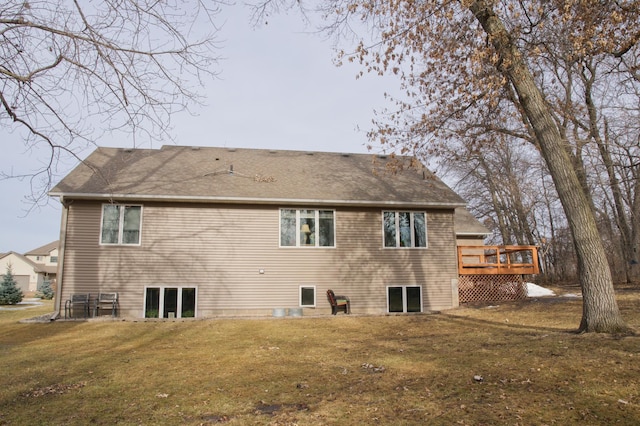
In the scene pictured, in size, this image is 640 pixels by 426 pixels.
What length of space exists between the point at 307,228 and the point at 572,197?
8538mm

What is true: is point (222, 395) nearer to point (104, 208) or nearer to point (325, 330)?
point (325, 330)

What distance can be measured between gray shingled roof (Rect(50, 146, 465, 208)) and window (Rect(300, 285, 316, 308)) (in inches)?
112

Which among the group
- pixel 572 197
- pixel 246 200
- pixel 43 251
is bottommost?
pixel 572 197

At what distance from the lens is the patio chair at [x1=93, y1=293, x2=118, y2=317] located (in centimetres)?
1332

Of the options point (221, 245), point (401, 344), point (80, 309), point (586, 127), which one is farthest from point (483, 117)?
point (80, 309)

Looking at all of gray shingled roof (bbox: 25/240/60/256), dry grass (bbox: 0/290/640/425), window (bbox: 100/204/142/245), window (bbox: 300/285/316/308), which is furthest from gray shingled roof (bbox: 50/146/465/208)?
gray shingled roof (bbox: 25/240/60/256)

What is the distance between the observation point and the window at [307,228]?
48.1ft

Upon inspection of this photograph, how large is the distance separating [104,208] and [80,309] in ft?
10.3

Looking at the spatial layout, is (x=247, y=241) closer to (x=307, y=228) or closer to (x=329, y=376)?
(x=307, y=228)

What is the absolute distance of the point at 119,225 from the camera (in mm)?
13852

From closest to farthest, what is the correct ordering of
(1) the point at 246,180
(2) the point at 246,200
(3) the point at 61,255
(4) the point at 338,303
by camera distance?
(3) the point at 61,255
(2) the point at 246,200
(4) the point at 338,303
(1) the point at 246,180

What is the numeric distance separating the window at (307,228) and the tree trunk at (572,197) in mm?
7712

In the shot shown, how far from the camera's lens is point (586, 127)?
60.8 ft

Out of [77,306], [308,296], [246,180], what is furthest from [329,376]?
[77,306]
